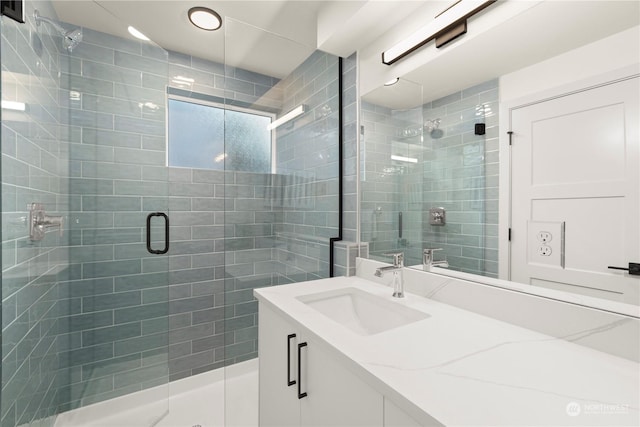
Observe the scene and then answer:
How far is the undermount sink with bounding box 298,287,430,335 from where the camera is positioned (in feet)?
4.05

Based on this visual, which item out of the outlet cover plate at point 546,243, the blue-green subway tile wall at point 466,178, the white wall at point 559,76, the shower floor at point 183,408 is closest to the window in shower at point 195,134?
the blue-green subway tile wall at point 466,178

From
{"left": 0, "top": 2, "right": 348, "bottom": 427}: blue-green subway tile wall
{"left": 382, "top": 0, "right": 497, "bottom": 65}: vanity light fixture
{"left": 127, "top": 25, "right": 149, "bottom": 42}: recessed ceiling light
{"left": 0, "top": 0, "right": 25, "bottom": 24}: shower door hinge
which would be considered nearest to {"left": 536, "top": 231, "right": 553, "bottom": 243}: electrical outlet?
{"left": 382, "top": 0, "right": 497, "bottom": 65}: vanity light fixture

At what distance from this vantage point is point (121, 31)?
1.63 metres

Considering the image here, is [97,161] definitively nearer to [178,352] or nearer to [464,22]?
[178,352]

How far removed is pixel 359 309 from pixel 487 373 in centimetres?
78

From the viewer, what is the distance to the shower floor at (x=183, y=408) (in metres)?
1.70

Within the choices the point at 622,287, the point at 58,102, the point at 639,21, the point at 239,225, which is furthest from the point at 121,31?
the point at 622,287

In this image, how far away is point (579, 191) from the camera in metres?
0.82

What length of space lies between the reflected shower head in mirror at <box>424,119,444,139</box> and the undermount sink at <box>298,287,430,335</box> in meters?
0.77

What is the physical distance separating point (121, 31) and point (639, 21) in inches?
87.5

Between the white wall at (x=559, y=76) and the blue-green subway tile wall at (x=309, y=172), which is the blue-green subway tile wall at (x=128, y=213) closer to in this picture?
the blue-green subway tile wall at (x=309, y=172)

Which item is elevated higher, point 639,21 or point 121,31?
point 121,31

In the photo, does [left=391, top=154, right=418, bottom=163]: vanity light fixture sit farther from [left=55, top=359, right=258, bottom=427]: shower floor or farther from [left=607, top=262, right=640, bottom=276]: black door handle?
[left=55, top=359, right=258, bottom=427]: shower floor

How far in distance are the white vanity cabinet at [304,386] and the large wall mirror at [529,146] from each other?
68cm
